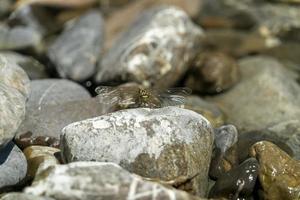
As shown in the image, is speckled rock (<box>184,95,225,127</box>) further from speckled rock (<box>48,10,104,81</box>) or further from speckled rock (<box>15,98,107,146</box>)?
speckled rock (<box>48,10,104,81</box>)

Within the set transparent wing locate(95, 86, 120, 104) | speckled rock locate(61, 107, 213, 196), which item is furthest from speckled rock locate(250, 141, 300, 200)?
transparent wing locate(95, 86, 120, 104)

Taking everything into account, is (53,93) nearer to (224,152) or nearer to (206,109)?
(206,109)

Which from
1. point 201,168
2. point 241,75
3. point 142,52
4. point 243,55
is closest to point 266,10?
point 243,55

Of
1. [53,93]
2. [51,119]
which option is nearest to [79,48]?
[53,93]

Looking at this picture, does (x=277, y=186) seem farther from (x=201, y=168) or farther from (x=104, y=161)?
(x=104, y=161)

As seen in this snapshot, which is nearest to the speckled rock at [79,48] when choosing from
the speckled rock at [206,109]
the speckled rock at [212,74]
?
the speckled rock at [212,74]

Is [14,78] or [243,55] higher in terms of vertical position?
[14,78]

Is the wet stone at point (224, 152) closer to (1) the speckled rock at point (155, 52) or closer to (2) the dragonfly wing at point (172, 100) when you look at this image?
(2) the dragonfly wing at point (172, 100)
